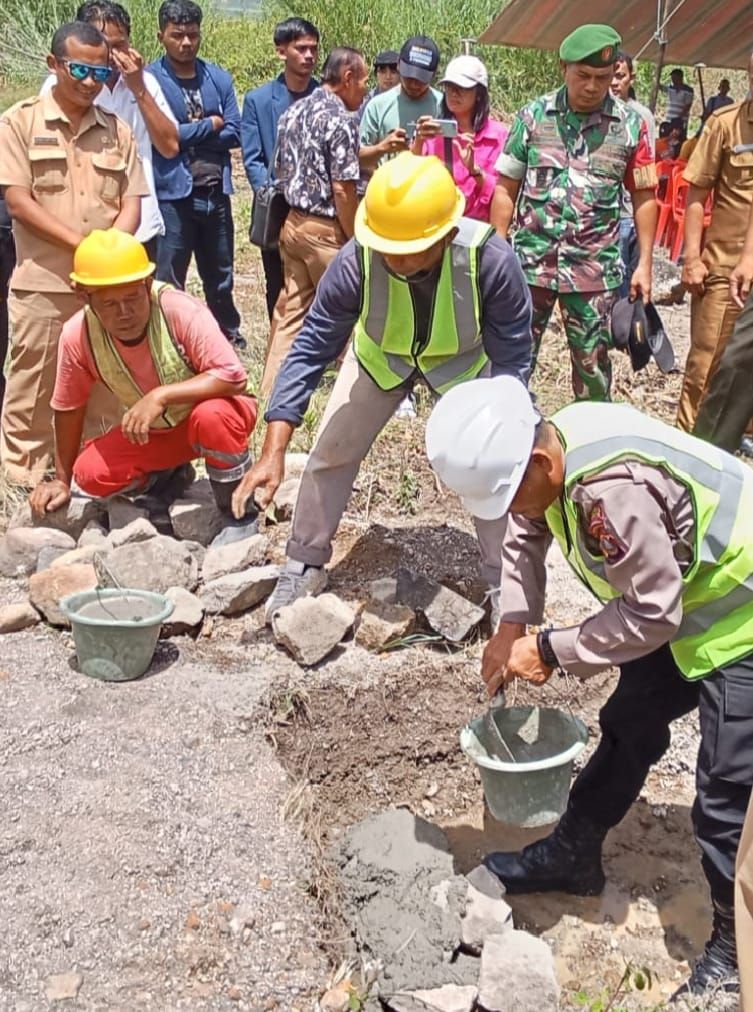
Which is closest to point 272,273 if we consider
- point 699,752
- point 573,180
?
point 573,180

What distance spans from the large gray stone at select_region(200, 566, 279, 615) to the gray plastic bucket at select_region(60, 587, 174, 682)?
322 millimetres

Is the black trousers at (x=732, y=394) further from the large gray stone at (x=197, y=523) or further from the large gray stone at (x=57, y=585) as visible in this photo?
the large gray stone at (x=57, y=585)

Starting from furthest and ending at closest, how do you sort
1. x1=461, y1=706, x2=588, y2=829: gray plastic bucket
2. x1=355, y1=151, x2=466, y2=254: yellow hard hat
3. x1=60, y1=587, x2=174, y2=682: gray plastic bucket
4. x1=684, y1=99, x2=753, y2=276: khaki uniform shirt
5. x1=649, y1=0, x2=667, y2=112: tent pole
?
1. x1=649, y1=0, x2=667, y2=112: tent pole
2. x1=684, y1=99, x2=753, y2=276: khaki uniform shirt
3. x1=60, y1=587, x2=174, y2=682: gray plastic bucket
4. x1=355, y1=151, x2=466, y2=254: yellow hard hat
5. x1=461, y1=706, x2=588, y2=829: gray plastic bucket

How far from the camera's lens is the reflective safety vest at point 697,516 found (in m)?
2.11

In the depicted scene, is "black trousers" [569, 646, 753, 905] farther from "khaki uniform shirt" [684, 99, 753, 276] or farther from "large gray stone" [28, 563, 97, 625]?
"khaki uniform shirt" [684, 99, 753, 276]

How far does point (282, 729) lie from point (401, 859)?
0.69m

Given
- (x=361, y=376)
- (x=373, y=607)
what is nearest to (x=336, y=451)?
(x=361, y=376)

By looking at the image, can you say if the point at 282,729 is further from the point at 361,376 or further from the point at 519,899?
the point at 361,376

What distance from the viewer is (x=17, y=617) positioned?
3682 millimetres

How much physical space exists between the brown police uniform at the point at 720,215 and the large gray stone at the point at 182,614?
264 cm

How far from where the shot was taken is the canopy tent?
9.48 m

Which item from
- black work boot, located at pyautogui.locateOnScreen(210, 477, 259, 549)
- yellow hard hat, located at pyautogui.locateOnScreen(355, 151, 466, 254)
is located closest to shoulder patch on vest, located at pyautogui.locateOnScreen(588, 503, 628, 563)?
yellow hard hat, located at pyautogui.locateOnScreen(355, 151, 466, 254)

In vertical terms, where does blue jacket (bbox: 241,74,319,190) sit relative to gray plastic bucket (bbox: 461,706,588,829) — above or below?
above

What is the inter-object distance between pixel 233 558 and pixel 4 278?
6.48 feet
